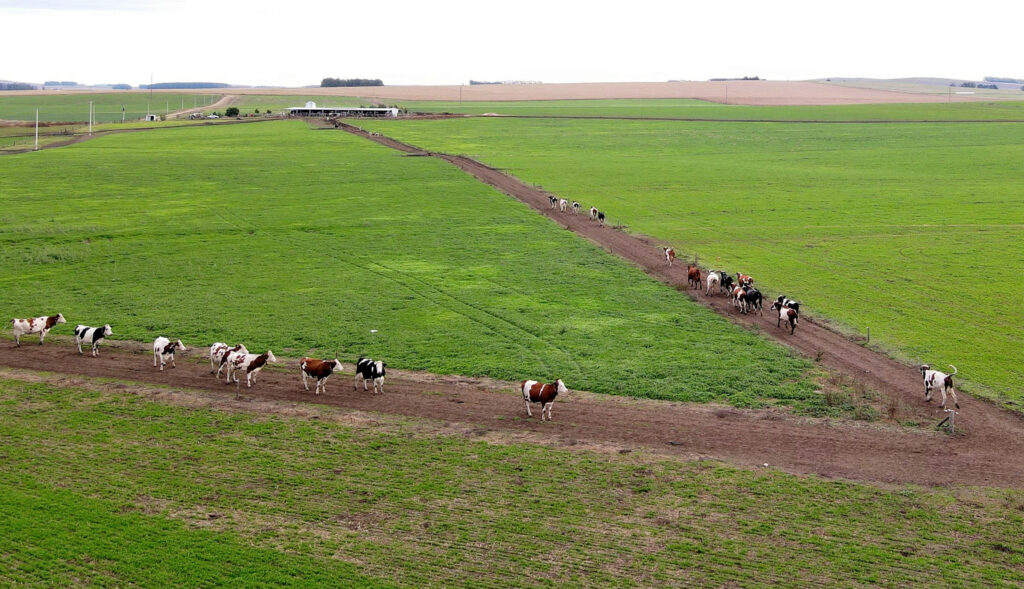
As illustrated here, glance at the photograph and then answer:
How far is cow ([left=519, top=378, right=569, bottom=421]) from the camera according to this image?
84.8 ft

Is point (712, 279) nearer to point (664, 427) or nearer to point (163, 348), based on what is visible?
point (664, 427)

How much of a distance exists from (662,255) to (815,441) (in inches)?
1082

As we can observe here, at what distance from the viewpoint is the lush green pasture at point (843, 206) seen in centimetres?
3750

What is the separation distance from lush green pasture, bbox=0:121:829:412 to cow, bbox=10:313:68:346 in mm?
1367

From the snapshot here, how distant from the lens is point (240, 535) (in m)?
18.8

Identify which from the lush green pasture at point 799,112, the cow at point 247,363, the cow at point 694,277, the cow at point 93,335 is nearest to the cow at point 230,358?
the cow at point 247,363

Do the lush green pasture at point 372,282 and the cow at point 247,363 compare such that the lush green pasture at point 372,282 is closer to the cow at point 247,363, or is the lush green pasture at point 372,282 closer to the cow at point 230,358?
the cow at point 230,358

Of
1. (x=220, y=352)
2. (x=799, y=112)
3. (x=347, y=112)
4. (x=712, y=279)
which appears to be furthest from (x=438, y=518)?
(x=799, y=112)

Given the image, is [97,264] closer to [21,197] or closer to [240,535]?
[21,197]

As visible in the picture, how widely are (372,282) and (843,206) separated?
42.9 metres

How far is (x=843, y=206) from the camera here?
222 feet

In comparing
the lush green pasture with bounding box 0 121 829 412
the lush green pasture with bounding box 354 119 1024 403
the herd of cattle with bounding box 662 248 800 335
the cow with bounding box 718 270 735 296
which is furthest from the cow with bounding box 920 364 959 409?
the cow with bounding box 718 270 735 296

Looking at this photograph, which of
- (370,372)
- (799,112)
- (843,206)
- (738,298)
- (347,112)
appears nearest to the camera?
(370,372)

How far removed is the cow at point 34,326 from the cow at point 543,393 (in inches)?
818
